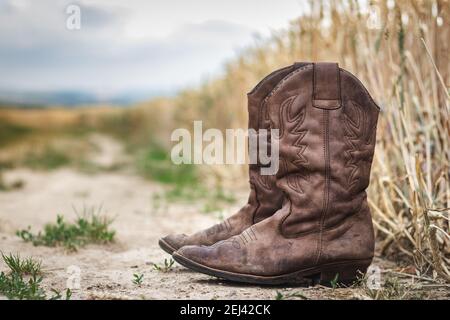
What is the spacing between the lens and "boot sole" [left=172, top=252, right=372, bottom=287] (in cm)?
208

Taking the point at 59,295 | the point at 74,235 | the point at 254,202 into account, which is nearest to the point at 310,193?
the point at 254,202

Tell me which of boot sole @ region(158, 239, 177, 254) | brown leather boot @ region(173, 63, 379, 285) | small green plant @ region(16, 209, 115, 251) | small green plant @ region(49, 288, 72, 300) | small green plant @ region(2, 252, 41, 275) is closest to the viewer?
small green plant @ region(49, 288, 72, 300)

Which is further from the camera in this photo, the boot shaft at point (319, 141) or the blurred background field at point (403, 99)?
the blurred background field at point (403, 99)

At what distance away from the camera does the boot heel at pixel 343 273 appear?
82.8 inches

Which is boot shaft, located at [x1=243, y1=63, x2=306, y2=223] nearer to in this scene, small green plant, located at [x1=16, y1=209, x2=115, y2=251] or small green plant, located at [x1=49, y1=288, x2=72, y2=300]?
small green plant, located at [x1=49, y1=288, x2=72, y2=300]

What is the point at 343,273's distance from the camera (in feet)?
6.99

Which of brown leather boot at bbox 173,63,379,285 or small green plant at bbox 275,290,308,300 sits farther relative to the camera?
brown leather boot at bbox 173,63,379,285

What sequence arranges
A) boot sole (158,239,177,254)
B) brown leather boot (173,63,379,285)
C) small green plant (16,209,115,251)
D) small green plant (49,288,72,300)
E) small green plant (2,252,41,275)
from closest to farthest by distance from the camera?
small green plant (49,288,72,300) → brown leather boot (173,63,379,285) → small green plant (2,252,41,275) → boot sole (158,239,177,254) → small green plant (16,209,115,251)

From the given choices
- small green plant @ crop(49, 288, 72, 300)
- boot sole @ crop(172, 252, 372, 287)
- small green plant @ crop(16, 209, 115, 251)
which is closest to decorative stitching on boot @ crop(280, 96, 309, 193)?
boot sole @ crop(172, 252, 372, 287)

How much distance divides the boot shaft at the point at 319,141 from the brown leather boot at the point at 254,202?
0.38ft

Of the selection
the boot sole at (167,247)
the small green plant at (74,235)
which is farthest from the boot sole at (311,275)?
the small green plant at (74,235)

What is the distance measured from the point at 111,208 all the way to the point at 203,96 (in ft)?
10.5

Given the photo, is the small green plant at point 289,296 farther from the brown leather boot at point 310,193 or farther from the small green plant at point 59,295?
the small green plant at point 59,295

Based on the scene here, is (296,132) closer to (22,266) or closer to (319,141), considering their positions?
(319,141)
